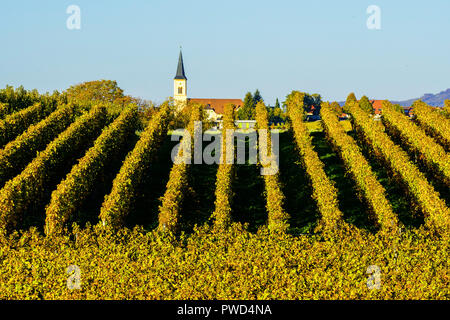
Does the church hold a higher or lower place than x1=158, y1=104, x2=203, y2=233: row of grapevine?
lower

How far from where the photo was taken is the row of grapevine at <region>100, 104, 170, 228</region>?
30.0 m

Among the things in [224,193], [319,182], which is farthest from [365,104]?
[224,193]

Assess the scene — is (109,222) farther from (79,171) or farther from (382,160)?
(382,160)

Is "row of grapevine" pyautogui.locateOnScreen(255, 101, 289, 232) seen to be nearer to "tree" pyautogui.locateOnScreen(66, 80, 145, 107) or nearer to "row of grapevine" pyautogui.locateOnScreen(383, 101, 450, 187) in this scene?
"row of grapevine" pyautogui.locateOnScreen(383, 101, 450, 187)

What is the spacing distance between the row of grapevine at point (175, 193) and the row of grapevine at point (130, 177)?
6.18 feet

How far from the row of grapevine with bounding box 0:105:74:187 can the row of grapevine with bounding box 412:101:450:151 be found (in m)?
28.0

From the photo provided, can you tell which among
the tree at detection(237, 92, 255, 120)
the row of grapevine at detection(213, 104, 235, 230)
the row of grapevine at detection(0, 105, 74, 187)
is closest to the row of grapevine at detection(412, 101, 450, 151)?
the row of grapevine at detection(213, 104, 235, 230)

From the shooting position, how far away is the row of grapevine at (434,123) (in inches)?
1652

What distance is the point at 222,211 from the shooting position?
3061 cm

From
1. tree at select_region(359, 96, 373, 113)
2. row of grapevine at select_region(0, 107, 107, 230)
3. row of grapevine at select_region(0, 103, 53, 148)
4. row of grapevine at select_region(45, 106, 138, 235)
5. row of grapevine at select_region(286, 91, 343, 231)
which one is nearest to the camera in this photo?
row of grapevine at select_region(45, 106, 138, 235)

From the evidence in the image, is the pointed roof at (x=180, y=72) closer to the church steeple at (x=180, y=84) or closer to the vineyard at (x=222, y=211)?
the church steeple at (x=180, y=84)

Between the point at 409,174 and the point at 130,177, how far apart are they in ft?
52.9

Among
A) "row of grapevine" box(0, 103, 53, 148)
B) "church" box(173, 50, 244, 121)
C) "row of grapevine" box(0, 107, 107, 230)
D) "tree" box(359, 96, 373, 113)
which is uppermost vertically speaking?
"row of grapevine" box(0, 103, 53, 148)

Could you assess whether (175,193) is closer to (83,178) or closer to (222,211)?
(222,211)
